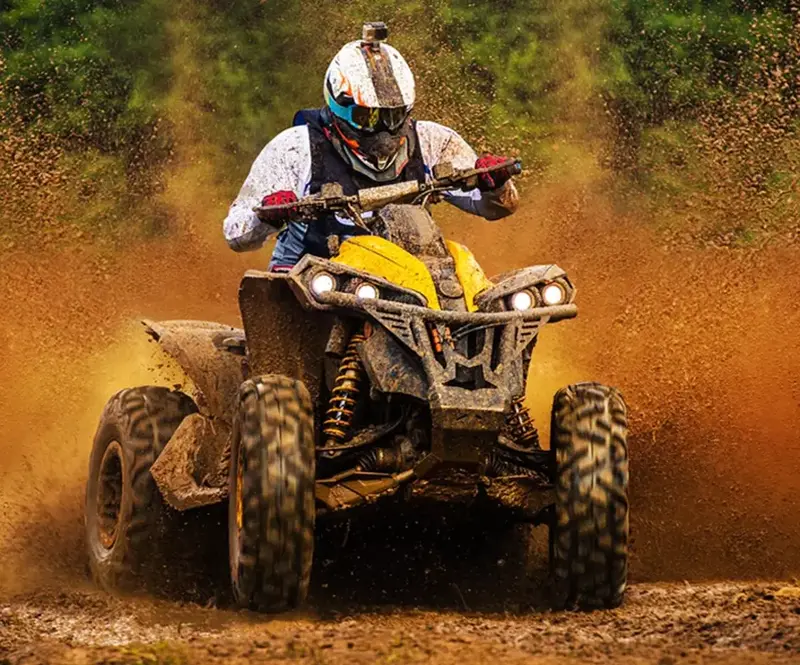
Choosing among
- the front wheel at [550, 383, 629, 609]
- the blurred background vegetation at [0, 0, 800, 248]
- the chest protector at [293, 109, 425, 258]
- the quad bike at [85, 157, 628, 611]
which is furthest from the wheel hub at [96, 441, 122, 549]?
the blurred background vegetation at [0, 0, 800, 248]

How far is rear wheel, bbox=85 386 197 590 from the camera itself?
9.50m

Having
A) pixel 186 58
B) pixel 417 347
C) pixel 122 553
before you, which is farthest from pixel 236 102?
pixel 417 347

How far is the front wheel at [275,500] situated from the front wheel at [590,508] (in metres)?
1.14

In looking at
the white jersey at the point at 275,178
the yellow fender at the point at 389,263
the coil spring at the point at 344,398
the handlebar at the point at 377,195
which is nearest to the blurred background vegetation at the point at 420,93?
the white jersey at the point at 275,178

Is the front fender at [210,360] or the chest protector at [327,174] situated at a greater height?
the chest protector at [327,174]

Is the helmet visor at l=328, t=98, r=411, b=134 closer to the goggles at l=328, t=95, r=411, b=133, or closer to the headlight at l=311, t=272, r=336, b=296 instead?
the goggles at l=328, t=95, r=411, b=133

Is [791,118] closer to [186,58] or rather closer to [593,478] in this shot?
[186,58]

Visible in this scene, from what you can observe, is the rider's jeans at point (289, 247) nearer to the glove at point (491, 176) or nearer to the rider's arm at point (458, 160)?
the rider's arm at point (458, 160)

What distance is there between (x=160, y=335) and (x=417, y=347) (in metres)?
2.30

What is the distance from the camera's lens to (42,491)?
11.3 meters

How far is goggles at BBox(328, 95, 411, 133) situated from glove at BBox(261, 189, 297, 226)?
0.76m

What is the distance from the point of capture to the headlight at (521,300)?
8562mm

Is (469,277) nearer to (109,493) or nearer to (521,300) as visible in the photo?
(521,300)

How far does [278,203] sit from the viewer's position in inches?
348
